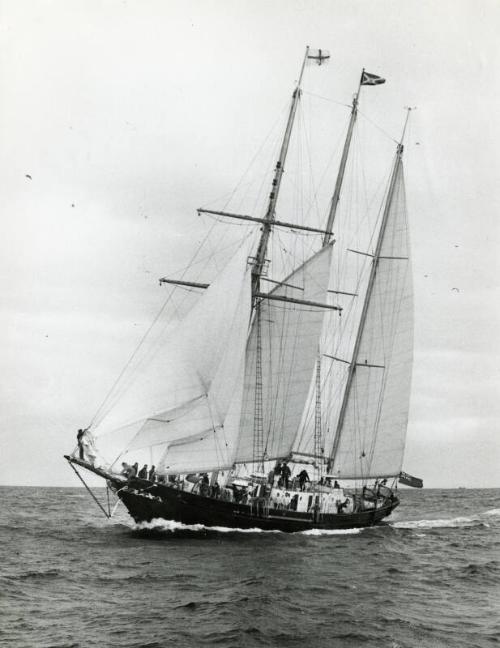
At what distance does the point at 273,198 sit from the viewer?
A: 135ft

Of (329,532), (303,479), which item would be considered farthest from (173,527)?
(329,532)

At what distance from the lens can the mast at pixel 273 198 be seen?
4056cm

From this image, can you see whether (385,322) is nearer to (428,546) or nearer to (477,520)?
(428,546)

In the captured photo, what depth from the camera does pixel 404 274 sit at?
44406 mm

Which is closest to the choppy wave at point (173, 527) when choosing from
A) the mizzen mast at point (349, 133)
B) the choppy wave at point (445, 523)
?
the choppy wave at point (445, 523)

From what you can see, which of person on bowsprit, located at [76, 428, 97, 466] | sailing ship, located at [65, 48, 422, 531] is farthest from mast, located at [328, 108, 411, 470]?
person on bowsprit, located at [76, 428, 97, 466]

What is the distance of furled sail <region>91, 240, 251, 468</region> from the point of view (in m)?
32.1

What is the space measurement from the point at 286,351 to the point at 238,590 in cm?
1961

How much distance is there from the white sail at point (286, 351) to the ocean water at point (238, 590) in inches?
254

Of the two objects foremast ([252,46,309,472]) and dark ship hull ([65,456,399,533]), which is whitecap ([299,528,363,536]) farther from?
foremast ([252,46,309,472])

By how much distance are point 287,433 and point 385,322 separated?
877 cm

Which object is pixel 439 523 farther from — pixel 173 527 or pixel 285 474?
pixel 173 527

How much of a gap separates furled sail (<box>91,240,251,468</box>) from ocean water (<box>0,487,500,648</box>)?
16.0 feet

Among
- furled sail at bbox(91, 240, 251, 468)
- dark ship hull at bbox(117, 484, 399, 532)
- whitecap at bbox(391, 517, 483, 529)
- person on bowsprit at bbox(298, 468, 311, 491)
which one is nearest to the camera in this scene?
furled sail at bbox(91, 240, 251, 468)
